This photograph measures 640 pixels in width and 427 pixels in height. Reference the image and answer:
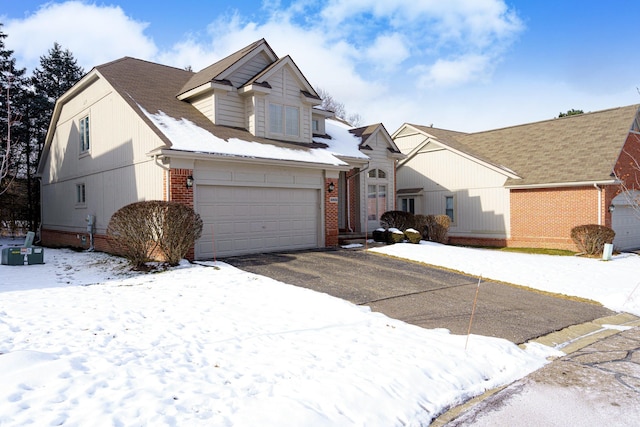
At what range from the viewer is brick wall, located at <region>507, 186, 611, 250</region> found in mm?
17375

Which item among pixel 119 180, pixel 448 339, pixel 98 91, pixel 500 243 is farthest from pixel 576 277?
pixel 98 91

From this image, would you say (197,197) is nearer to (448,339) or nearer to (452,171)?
(448,339)

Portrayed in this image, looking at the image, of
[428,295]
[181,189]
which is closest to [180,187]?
[181,189]

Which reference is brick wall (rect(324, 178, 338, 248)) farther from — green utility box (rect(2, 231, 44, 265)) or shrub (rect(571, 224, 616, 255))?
shrub (rect(571, 224, 616, 255))

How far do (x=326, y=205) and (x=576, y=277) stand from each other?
7.89m

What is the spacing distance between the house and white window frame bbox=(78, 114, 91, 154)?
9cm

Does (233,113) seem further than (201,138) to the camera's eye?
Yes

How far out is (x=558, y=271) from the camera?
1243cm

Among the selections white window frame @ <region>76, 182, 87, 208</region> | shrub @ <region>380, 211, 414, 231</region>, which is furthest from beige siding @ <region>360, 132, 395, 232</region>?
white window frame @ <region>76, 182, 87, 208</region>

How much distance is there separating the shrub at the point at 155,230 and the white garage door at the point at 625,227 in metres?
16.8

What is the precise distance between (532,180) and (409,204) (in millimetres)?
6906

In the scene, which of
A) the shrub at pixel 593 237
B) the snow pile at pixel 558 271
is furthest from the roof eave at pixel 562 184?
the snow pile at pixel 558 271

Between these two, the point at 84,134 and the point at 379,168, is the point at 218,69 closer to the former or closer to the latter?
the point at 84,134

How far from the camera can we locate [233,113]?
1529 cm
